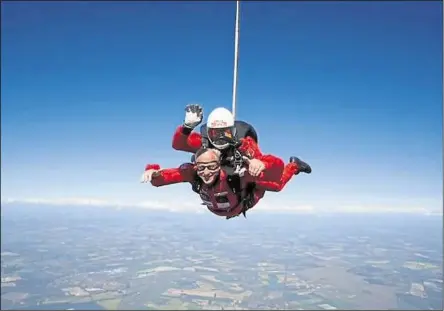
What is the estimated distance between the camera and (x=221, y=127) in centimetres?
333

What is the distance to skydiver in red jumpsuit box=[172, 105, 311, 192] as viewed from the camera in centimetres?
331

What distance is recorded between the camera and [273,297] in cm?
8381

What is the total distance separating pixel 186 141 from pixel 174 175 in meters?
0.38

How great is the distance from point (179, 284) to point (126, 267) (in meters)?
30.4

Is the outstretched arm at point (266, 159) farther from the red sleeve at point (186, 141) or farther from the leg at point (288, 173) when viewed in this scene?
the red sleeve at point (186, 141)

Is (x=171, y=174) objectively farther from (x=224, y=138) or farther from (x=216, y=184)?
(x=224, y=138)

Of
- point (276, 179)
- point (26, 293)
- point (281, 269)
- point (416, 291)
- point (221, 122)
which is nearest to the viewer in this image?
point (221, 122)

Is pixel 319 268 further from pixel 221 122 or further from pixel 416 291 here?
pixel 221 122

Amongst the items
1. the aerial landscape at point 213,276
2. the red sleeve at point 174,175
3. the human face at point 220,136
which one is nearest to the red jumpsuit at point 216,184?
the red sleeve at point 174,175

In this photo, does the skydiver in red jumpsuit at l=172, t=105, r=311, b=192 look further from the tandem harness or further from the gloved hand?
the tandem harness

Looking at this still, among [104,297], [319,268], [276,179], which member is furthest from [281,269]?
[276,179]

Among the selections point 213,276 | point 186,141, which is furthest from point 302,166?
point 213,276

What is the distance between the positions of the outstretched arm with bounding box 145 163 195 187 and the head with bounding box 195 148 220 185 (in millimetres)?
297

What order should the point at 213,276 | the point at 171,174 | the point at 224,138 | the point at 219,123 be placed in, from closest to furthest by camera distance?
the point at 219,123 < the point at 224,138 < the point at 171,174 < the point at 213,276
